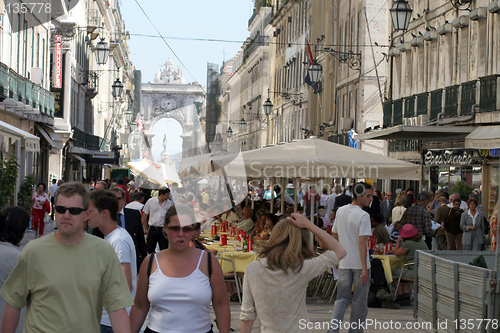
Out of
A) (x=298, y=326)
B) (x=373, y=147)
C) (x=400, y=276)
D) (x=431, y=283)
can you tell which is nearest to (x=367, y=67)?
(x=373, y=147)

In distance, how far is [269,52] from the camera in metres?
65.4

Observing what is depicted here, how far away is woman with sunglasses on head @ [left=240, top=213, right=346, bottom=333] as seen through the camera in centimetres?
480

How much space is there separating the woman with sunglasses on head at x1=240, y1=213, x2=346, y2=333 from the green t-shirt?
3.33 ft

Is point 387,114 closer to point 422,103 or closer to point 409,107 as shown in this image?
point 409,107

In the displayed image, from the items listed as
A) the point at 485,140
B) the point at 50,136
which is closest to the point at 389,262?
the point at 485,140

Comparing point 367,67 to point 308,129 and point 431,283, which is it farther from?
point 431,283

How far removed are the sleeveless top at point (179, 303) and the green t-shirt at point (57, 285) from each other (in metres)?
0.40

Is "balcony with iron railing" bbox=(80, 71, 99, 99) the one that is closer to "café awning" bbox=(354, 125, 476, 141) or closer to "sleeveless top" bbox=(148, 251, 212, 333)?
"café awning" bbox=(354, 125, 476, 141)

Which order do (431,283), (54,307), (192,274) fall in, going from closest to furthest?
(54,307) < (192,274) < (431,283)

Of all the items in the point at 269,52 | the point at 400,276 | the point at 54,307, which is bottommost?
the point at 400,276

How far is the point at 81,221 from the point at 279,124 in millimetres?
53480

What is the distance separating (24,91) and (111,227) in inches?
892

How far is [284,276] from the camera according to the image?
4848mm

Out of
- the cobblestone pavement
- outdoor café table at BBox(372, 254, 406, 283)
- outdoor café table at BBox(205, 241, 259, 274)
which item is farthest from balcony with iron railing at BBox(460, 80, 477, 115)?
outdoor café table at BBox(205, 241, 259, 274)
